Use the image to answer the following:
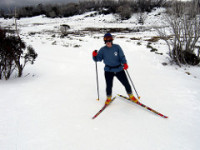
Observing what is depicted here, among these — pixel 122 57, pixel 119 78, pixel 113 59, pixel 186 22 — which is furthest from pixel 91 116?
pixel 186 22

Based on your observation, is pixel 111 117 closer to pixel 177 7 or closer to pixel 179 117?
pixel 179 117

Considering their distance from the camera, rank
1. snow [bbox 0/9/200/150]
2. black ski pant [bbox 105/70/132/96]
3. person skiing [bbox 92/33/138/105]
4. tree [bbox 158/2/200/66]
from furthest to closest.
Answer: tree [bbox 158/2/200/66], black ski pant [bbox 105/70/132/96], person skiing [bbox 92/33/138/105], snow [bbox 0/9/200/150]

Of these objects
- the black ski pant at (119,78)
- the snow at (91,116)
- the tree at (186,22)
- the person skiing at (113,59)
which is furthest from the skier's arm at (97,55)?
the tree at (186,22)

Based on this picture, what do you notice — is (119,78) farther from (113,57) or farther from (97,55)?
(97,55)

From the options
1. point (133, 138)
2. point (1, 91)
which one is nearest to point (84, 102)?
point (133, 138)

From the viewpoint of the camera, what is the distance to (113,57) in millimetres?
3188

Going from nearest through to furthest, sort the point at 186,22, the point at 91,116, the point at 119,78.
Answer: the point at 91,116, the point at 119,78, the point at 186,22

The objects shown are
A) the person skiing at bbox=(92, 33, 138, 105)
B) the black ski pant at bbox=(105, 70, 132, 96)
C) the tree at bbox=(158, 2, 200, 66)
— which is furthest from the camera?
the tree at bbox=(158, 2, 200, 66)

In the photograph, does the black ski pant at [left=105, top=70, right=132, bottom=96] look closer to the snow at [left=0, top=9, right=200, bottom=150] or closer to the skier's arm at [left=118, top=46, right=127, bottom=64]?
the skier's arm at [left=118, top=46, right=127, bottom=64]

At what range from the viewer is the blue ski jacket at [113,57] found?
316 cm

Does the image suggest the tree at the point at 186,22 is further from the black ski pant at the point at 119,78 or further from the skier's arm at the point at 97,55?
the skier's arm at the point at 97,55

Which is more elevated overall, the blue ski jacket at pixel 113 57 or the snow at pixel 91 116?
the blue ski jacket at pixel 113 57

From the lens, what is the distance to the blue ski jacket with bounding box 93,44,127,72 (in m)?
3.16

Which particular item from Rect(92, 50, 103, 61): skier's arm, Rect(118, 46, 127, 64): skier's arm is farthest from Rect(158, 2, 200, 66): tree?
Rect(92, 50, 103, 61): skier's arm
